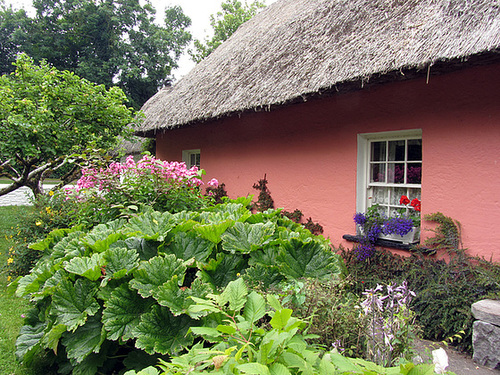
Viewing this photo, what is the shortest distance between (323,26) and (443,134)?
112 inches

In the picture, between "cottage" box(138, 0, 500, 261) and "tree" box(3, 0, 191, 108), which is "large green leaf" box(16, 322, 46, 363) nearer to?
"cottage" box(138, 0, 500, 261)

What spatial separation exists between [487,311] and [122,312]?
3.05 m

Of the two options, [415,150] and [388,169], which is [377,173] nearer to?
[388,169]

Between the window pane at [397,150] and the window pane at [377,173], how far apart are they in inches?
7.4

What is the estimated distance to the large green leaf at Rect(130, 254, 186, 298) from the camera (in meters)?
1.84

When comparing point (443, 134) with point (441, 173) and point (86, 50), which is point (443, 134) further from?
point (86, 50)

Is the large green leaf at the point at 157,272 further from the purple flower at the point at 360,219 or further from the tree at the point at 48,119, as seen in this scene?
the tree at the point at 48,119

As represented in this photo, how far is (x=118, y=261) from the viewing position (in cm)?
197

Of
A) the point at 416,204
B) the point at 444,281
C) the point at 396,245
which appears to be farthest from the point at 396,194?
the point at 444,281

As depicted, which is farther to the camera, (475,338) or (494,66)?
(494,66)

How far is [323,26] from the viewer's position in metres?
5.71

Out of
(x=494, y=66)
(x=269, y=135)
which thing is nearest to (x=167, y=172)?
(x=269, y=135)

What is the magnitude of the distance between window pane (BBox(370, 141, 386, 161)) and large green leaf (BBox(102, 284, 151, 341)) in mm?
4012

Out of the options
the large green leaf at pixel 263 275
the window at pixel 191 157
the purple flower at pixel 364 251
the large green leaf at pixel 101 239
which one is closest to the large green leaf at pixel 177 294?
the large green leaf at pixel 263 275
